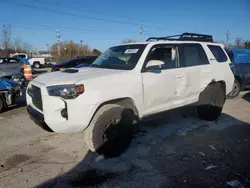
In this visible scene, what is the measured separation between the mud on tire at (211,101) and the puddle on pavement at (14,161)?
12.1ft

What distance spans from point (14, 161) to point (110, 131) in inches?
65.0

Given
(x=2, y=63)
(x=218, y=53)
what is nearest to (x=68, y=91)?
(x=218, y=53)

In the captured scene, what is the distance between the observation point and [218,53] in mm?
5512

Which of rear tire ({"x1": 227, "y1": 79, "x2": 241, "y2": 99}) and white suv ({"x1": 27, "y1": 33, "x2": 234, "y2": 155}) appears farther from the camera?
rear tire ({"x1": 227, "y1": 79, "x2": 241, "y2": 99})

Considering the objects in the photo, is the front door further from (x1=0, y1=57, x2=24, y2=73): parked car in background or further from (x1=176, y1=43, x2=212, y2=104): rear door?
(x1=0, y1=57, x2=24, y2=73): parked car in background

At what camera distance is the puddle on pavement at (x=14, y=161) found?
11.5ft

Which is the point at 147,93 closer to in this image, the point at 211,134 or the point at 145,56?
the point at 145,56

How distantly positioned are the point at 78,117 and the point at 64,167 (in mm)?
876

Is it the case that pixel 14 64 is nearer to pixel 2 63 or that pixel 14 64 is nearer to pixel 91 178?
pixel 2 63

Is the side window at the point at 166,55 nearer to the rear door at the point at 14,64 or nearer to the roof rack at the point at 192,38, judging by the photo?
the roof rack at the point at 192,38

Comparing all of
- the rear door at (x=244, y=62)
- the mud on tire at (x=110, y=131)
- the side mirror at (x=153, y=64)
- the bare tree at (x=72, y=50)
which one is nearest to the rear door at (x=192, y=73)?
the side mirror at (x=153, y=64)

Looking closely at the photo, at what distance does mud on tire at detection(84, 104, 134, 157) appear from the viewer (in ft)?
11.2

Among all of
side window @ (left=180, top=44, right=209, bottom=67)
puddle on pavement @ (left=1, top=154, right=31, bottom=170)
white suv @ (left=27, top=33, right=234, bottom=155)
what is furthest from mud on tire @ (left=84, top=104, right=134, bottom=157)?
side window @ (left=180, top=44, right=209, bottom=67)

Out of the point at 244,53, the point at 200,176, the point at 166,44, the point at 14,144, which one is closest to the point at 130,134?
the point at 200,176
